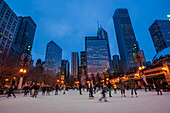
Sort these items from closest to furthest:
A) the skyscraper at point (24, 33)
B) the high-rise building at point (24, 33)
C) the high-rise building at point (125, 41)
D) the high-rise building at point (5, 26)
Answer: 1. the high-rise building at point (5, 26)
2. the high-rise building at point (24, 33)
3. the skyscraper at point (24, 33)
4. the high-rise building at point (125, 41)

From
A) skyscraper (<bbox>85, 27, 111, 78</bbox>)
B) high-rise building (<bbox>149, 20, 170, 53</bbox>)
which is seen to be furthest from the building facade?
high-rise building (<bbox>149, 20, 170, 53</bbox>)

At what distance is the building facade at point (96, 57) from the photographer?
14425 centimetres

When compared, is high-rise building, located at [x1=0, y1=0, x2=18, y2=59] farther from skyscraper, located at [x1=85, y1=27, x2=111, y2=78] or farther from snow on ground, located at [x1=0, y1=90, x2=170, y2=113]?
skyscraper, located at [x1=85, y1=27, x2=111, y2=78]

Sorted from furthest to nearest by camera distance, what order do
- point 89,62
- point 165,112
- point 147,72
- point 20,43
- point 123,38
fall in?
1. point 123,38
2. point 89,62
3. point 20,43
4. point 147,72
5. point 165,112

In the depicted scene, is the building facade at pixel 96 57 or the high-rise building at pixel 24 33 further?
the building facade at pixel 96 57

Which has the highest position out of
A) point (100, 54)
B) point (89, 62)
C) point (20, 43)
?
point (20, 43)

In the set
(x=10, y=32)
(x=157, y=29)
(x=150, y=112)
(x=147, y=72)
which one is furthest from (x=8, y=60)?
(x=157, y=29)

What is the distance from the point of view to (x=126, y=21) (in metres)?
197

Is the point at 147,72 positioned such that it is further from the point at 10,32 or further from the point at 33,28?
the point at 33,28

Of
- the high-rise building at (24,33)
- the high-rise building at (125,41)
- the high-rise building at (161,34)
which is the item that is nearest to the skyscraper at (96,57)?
the high-rise building at (125,41)

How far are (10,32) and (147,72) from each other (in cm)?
11131

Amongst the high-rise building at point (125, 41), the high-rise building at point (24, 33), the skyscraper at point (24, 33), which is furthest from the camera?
the high-rise building at point (125, 41)

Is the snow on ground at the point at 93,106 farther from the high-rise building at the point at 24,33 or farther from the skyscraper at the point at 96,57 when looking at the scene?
the high-rise building at the point at 24,33

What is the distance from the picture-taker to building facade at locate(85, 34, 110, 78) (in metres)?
144
